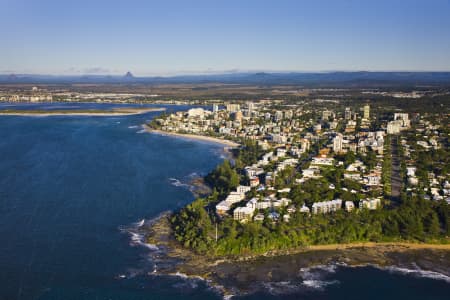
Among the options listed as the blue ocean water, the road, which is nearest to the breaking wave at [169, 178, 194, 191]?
the blue ocean water

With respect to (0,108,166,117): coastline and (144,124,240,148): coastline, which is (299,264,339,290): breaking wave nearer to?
(144,124,240,148): coastline

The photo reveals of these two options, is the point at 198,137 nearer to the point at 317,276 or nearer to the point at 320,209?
the point at 320,209

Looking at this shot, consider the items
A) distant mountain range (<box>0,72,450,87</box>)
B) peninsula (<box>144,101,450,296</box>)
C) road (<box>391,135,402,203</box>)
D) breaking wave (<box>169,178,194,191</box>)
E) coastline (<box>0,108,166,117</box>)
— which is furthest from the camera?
distant mountain range (<box>0,72,450,87</box>)

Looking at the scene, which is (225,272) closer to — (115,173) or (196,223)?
(196,223)

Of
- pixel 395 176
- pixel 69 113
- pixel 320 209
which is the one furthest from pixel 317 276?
pixel 69 113

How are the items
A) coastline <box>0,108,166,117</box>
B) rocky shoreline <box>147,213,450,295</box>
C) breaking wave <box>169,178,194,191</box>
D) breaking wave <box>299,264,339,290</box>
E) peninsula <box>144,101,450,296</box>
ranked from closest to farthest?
breaking wave <box>299,264,339,290</box>, rocky shoreline <box>147,213,450,295</box>, peninsula <box>144,101,450,296</box>, breaking wave <box>169,178,194,191</box>, coastline <box>0,108,166,117</box>

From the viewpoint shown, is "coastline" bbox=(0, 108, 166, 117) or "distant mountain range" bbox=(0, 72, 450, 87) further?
"distant mountain range" bbox=(0, 72, 450, 87)

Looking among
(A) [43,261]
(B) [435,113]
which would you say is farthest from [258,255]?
(B) [435,113]
